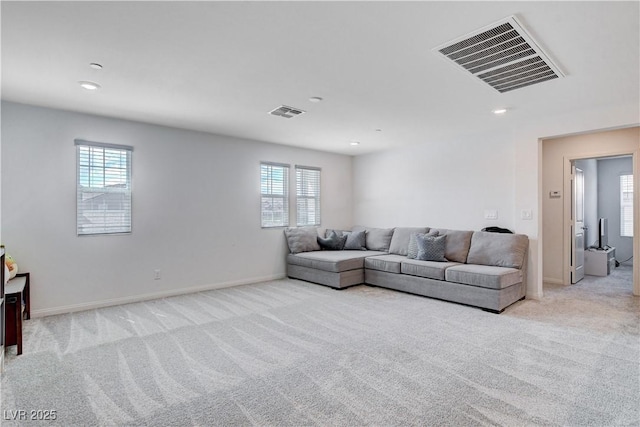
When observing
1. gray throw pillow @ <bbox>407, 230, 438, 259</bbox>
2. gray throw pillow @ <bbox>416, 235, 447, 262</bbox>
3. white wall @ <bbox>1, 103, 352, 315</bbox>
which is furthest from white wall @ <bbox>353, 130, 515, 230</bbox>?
white wall @ <bbox>1, 103, 352, 315</bbox>

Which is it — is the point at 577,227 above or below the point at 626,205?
below

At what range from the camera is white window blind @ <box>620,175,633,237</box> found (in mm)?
7027

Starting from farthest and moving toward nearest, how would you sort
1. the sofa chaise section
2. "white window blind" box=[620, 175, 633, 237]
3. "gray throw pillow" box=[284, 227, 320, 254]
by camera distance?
"white window blind" box=[620, 175, 633, 237] < "gray throw pillow" box=[284, 227, 320, 254] < the sofa chaise section

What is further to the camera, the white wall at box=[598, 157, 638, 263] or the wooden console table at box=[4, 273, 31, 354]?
Answer: the white wall at box=[598, 157, 638, 263]

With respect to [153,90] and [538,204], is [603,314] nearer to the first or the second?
[538,204]

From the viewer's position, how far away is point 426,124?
15.3 feet

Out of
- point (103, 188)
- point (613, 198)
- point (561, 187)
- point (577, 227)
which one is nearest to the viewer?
point (103, 188)

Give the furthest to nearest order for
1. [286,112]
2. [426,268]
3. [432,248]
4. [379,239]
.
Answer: [379,239]
[432,248]
[426,268]
[286,112]

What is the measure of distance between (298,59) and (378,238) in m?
4.05

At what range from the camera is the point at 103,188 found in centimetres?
420

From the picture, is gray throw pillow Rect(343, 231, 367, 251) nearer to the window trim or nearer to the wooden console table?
the window trim

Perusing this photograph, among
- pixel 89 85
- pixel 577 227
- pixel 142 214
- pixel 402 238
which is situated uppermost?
pixel 89 85

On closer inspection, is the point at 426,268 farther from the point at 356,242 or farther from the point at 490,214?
the point at 356,242

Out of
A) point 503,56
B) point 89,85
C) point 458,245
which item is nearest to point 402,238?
point 458,245
